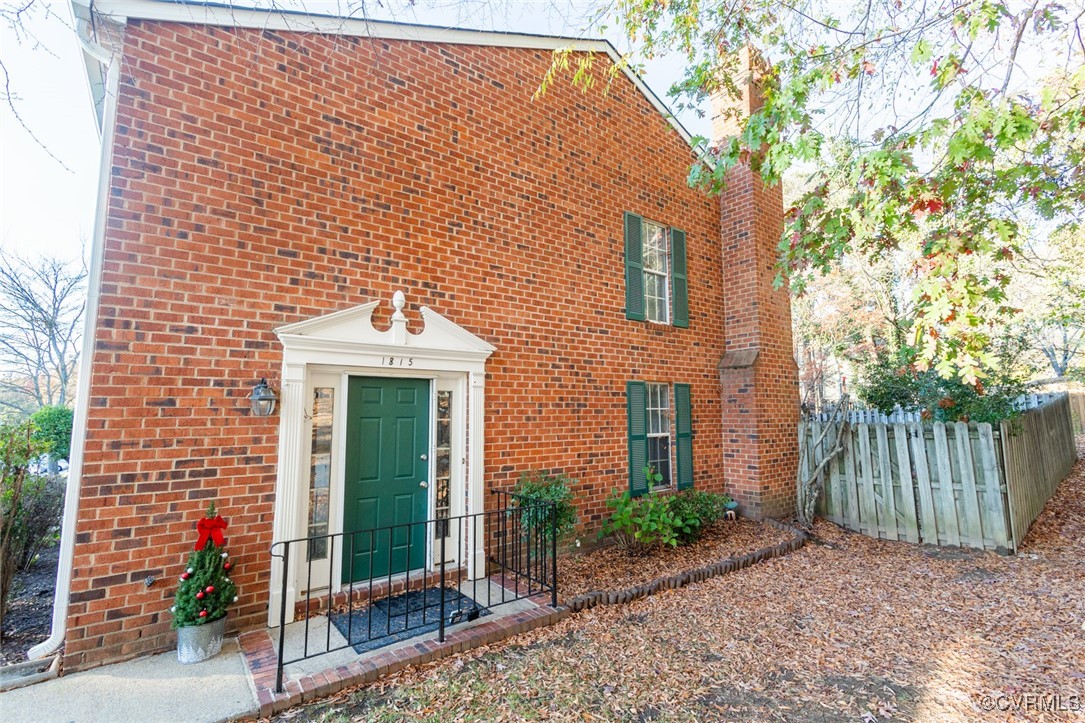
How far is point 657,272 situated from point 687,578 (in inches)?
172

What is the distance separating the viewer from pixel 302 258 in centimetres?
464

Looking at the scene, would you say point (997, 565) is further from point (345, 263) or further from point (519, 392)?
point (345, 263)

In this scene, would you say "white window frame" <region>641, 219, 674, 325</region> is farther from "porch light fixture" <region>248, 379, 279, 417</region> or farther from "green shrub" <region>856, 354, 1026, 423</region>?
"porch light fixture" <region>248, 379, 279, 417</region>

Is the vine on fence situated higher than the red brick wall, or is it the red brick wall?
the red brick wall

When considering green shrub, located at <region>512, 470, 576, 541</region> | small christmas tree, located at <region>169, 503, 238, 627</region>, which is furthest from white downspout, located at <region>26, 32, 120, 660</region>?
green shrub, located at <region>512, 470, 576, 541</region>

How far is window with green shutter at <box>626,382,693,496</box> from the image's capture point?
6.98 m

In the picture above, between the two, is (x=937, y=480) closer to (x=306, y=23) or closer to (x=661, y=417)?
→ (x=661, y=417)

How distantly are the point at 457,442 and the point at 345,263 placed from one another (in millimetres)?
2187

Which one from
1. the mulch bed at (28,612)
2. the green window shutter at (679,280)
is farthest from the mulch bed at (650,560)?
the mulch bed at (28,612)

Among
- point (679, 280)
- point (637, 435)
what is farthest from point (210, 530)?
point (679, 280)

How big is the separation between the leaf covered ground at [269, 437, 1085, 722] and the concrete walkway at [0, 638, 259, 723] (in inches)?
20.0

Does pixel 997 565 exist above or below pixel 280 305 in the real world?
below

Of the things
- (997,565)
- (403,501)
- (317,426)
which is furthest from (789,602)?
(317,426)

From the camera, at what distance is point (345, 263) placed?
4859mm
